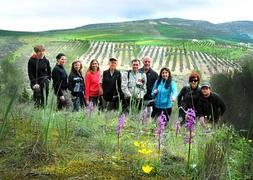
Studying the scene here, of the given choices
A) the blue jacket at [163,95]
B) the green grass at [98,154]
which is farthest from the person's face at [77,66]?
the green grass at [98,154]

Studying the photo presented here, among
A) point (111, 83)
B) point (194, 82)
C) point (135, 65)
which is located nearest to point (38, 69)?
point (111, 83)

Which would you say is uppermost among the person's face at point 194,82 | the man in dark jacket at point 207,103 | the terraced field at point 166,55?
the person's face at point 194,82

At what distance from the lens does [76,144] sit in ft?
14.1

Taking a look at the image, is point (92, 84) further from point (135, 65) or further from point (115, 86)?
point (135, 65)

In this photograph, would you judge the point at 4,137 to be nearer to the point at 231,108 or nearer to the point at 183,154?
the point at 183,154

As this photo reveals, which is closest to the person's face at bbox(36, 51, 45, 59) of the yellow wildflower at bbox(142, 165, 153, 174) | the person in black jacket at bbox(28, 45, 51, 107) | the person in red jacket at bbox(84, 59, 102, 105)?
the person in black jacket at bbox(28, 45, 51, 107)

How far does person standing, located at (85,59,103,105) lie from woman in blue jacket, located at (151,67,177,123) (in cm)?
116

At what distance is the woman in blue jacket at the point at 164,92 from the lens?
8.32m

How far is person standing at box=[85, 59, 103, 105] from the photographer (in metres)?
9.12

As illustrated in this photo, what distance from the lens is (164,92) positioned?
8.40 meters

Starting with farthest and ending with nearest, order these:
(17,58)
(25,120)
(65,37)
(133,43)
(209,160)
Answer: (133,43) → (65,37) → (17,58) → (25,120) → (209,160)

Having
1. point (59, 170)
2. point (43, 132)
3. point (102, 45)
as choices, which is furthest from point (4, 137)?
point (102, 45)

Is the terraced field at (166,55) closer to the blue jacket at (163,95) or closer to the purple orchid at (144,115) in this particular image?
the blue jacket at (163,95)

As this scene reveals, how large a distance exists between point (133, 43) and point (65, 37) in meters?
3.99
